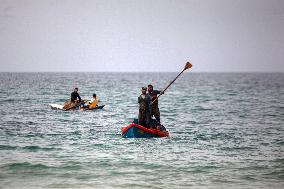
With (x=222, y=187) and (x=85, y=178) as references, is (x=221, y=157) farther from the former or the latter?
(x=85, y=178)

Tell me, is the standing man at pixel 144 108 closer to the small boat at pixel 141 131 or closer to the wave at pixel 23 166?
the small boat at pixel 141 131

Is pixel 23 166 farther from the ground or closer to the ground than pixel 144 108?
closer to the ground

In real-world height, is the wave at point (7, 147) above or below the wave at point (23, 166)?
below

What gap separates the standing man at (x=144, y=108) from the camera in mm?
21016

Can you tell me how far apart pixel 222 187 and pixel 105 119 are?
2058 cm

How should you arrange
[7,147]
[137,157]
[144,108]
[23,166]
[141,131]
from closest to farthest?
[23,166], [137,157], [7,147], [144,108], [141,131]

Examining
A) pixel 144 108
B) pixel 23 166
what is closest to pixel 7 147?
pixel 23 166

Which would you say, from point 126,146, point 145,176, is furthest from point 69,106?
point 145,176

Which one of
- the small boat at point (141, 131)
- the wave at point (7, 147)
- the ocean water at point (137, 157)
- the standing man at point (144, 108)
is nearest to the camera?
the ocean water at point (137, 157)

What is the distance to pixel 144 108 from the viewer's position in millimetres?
21234

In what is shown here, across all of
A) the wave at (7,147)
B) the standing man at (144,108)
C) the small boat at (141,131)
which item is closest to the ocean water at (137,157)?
the wave at (7,147)

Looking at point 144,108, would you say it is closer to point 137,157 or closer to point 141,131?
point 141,131

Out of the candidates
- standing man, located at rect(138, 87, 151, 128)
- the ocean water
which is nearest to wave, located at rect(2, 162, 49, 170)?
the ocean water

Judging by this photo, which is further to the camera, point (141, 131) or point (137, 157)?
point (141, 131)
